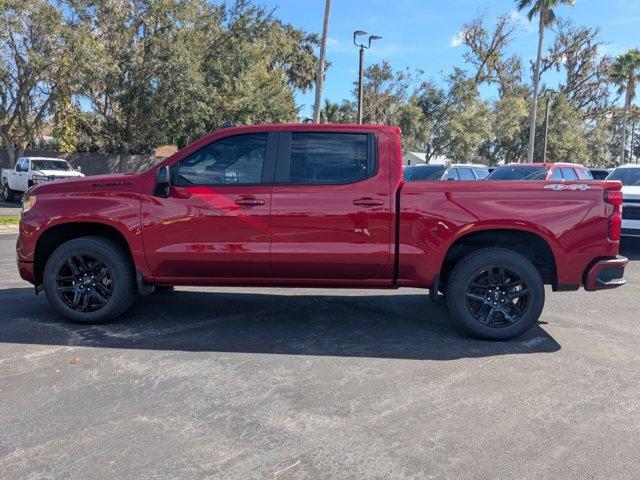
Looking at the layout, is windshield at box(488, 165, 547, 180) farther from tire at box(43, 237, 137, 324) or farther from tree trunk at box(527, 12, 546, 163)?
tree trunk at box(527, 12, 546, 163)

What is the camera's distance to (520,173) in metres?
13.8

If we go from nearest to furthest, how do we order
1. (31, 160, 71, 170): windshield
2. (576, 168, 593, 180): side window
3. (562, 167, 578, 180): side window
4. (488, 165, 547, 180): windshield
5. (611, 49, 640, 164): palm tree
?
(488, 165, 547, 180): windshield → (562, 167, 578, 180): side window → (576, 168, 593, 180): side window → (31, 160, 71, 170): windshield → (611, 49, 640, 164): palm tree

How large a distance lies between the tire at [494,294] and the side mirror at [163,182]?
2774 mm

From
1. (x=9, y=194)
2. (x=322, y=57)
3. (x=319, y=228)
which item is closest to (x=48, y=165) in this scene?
(x=9, y=194)

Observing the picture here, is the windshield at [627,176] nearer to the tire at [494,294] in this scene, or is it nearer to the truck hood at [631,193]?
the truck hood at [631,193]

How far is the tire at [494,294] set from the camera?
5.13 m

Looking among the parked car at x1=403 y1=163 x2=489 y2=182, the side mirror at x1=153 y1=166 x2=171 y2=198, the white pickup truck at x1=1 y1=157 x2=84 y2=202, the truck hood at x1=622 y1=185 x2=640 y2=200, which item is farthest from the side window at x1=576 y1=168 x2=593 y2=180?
the white pickup truck at x1=1 y1=157 x2=84 y2=202

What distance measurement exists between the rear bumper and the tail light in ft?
0.74

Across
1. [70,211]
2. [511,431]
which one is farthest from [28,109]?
[511,431]

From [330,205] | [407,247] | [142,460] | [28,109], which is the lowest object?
[142,460]

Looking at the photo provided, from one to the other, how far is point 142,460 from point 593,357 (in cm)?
382

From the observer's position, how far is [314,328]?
18.3 ft

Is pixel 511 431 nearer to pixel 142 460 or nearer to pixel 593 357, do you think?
pixel 593 357

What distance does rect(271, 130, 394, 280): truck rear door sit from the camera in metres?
5.11
